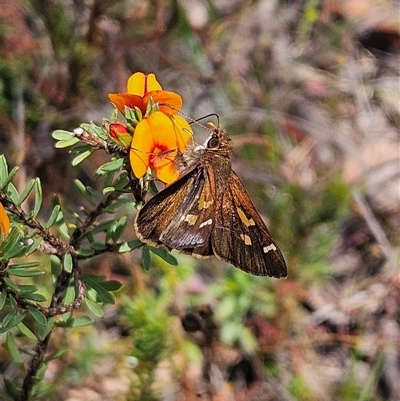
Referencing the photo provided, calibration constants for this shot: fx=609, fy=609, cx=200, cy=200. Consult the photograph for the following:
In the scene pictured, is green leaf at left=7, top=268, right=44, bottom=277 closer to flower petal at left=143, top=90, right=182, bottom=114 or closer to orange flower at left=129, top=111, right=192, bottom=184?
orange flower at left=129, top=111, right=192, bottom=184

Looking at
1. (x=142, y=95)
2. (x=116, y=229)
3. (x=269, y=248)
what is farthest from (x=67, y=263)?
(x=269, y=248)

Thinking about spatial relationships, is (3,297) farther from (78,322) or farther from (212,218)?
(212,218)

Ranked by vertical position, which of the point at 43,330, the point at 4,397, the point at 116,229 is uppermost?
the point at 116,229

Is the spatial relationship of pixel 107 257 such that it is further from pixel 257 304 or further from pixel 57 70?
pixel 57 70

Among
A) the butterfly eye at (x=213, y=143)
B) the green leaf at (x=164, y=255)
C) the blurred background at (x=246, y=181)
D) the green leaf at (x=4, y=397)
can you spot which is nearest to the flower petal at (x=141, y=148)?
the green leaf at (x=164, y=255)

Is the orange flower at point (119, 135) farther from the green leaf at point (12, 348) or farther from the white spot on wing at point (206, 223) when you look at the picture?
the green leaf at point (12, 348)

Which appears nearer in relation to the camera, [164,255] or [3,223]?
[3,223]

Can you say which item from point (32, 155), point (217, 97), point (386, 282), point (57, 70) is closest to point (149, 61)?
point (217, 97)
